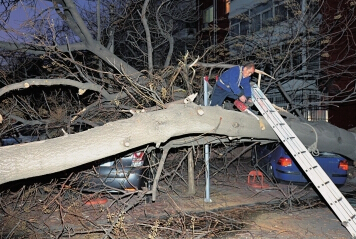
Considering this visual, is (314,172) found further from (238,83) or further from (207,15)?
(207,15)

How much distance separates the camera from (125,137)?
153 inches

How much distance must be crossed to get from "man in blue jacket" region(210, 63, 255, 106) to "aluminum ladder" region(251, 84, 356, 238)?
0.45 meters

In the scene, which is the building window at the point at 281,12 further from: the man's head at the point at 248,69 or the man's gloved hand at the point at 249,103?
the man's gloved hand at the point at 249,103

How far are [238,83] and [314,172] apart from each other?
6.31 feet

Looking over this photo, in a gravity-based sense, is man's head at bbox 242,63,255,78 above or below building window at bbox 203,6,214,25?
below

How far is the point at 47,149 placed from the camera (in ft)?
11.4

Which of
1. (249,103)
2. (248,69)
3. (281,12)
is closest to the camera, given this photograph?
(249,103)

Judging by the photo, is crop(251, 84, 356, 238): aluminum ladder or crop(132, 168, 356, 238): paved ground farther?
crop(132, 168, 356, 238): paved ground

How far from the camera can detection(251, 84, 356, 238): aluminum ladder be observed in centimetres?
533

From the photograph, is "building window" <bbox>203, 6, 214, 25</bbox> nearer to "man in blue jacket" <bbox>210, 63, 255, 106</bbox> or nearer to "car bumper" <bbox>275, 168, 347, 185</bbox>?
"car bumper" <bbox>275, 168, 347, 185</bbox>

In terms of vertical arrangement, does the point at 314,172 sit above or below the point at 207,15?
below

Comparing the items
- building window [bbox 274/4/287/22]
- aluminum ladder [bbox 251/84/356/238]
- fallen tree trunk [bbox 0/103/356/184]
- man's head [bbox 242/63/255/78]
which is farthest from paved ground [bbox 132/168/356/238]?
building window [bbox 274/4/287/22]

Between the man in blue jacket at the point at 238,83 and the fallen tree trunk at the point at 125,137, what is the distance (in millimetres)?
690

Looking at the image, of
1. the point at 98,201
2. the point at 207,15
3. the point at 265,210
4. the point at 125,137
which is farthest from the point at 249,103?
the point at 207,15
